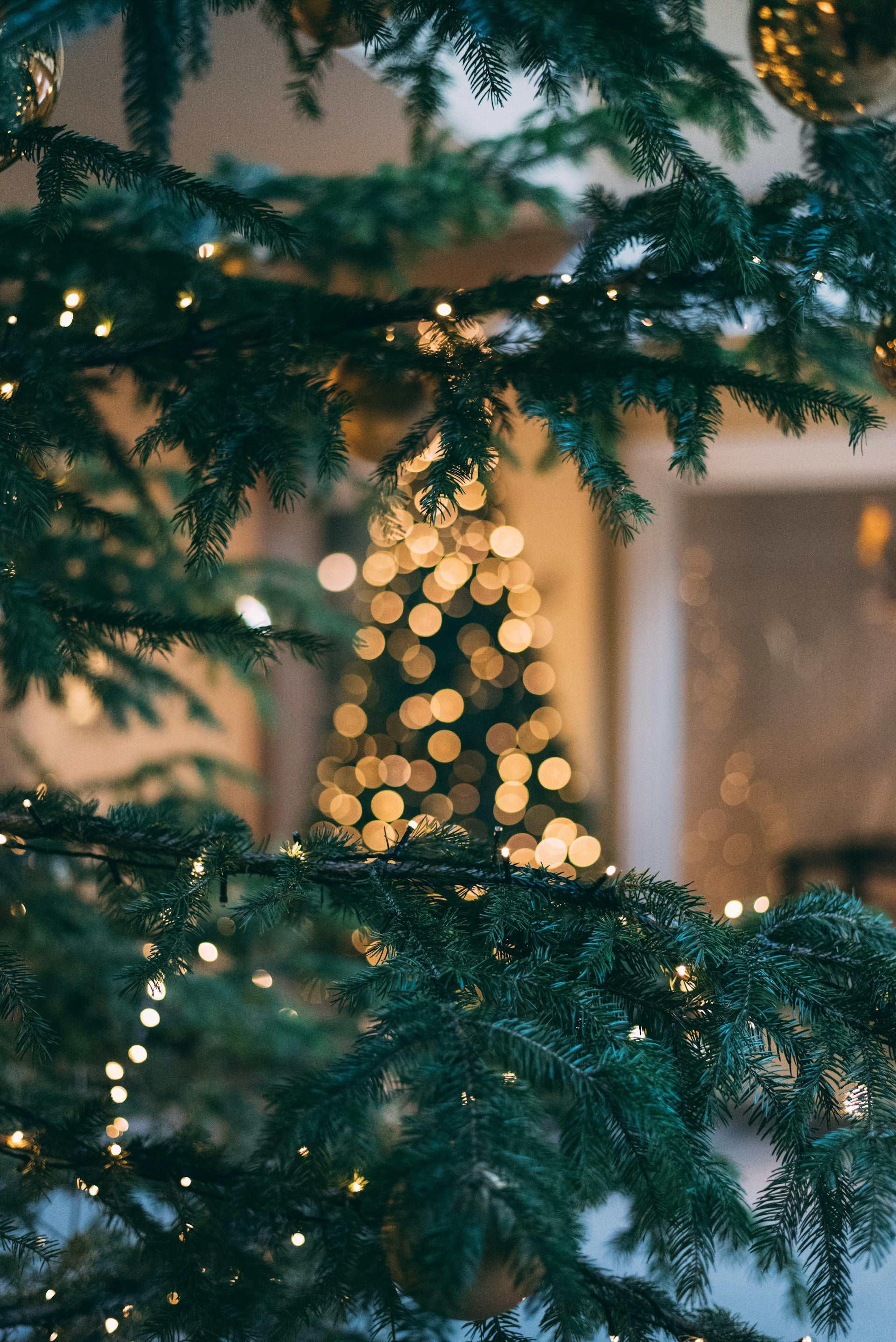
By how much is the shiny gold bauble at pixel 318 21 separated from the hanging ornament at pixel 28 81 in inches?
7.3

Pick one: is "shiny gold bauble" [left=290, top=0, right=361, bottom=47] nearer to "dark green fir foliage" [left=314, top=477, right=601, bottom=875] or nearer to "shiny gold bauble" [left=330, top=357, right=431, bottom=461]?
"shiny gold bauble" [left=330, top=357, right=431, bottom=461]

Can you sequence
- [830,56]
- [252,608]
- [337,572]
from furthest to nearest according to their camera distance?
[337,572], [252,608], [830,56]

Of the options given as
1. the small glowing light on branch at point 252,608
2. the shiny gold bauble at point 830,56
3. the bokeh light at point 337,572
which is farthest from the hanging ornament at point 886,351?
the bokeh light at point 337,572

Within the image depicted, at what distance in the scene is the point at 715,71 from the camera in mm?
813

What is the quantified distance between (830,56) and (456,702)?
2305 millimetres

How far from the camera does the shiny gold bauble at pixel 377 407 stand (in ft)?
2.82

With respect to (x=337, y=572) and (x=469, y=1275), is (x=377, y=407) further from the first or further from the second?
(x=337, y=572)

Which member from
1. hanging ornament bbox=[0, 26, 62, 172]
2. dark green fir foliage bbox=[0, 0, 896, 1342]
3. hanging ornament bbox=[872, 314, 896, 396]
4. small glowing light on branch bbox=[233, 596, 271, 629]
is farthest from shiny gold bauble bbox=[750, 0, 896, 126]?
small glowing light on branch bbox=[233, 596, 271, 629]

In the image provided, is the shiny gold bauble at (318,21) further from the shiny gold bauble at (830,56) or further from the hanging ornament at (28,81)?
the shiny gold bauble at (830,56)

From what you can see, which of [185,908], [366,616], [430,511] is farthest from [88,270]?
[366,616]

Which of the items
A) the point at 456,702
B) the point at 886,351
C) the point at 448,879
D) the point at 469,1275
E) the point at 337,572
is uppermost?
the point at 337,572

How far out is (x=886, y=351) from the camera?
30.1 inches

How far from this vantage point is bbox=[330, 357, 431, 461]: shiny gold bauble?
0.86 metres

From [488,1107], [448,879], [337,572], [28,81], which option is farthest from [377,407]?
[337,572]
